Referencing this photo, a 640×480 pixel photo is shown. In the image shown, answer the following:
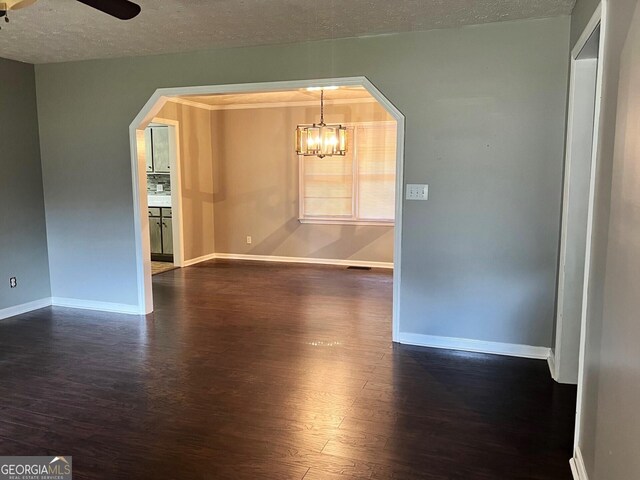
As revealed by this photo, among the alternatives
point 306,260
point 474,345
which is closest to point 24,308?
point 306,260

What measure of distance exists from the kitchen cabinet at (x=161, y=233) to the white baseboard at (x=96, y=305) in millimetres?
2556

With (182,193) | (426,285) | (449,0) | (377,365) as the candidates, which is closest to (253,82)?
(449,0)

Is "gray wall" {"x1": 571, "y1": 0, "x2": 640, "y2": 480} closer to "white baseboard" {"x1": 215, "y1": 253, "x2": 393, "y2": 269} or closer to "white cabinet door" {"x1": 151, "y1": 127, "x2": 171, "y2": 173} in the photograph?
"white baseboard" {"x1": 215, "y1": 253, "x2": 393, "y2": 269}

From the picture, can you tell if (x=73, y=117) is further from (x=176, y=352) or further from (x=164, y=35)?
(x=176, y=352)

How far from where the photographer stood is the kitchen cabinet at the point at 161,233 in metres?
7.64

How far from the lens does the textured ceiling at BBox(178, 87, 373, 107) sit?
21.7ft

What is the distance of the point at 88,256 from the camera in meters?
4.96

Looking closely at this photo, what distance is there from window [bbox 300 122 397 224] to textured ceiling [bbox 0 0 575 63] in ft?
11.0

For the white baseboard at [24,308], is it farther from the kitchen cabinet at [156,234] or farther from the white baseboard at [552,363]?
the white baseboard at [552,363]

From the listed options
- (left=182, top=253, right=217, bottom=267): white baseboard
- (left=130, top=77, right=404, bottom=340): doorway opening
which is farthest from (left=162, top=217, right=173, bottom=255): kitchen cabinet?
(left=182, top=253, right=217, bottom=267): white baseboard

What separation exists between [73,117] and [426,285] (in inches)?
146

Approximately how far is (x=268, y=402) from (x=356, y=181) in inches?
189

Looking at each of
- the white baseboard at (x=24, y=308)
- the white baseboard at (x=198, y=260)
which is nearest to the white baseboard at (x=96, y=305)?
the white baseboard at (x=24, y=308)

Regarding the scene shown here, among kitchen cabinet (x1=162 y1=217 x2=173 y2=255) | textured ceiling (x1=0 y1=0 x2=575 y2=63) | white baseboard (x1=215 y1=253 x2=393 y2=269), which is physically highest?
→ textured ceiling (x1=0 y1=0 x2=575 y2=63)
